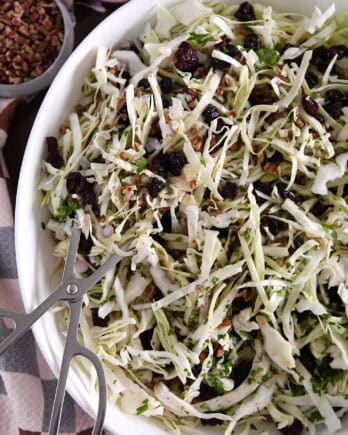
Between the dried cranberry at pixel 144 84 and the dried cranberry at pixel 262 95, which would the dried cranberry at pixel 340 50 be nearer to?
the dried cranberry at pixel 262 95

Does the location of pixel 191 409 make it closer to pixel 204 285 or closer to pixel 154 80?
pixel 204 285

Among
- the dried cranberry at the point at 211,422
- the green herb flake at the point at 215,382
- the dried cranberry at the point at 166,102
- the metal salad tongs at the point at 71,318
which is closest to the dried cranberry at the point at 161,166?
the dried cranberry at the point at 166,102

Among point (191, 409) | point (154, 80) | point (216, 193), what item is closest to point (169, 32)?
point (154, 80)

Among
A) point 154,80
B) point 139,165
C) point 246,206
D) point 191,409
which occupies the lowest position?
point 191,409

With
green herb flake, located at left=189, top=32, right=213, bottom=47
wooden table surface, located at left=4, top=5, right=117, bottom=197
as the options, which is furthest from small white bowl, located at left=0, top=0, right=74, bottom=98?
green herb flake, located at left=189, top=32, right=213, bottom=47

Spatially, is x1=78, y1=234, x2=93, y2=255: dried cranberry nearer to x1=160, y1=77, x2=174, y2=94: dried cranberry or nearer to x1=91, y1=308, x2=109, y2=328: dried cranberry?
x1=91, y1=308, x2=109, y2=328: dried cranberry

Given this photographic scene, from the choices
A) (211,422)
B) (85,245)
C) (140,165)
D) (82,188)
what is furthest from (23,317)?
(211,422)
